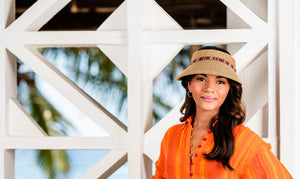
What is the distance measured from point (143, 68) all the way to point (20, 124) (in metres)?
0.66

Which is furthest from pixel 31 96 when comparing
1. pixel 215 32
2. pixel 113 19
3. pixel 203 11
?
pixel 215 32

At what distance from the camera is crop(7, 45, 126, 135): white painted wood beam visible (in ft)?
7.06

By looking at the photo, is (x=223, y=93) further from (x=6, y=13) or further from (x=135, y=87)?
(x=6, y=13)

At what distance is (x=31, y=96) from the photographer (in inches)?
156

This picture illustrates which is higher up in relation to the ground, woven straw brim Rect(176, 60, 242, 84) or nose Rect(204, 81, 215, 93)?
woven straw brim Rect(176, 60, 242, 84)

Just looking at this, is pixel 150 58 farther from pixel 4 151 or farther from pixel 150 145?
pixel 4 151

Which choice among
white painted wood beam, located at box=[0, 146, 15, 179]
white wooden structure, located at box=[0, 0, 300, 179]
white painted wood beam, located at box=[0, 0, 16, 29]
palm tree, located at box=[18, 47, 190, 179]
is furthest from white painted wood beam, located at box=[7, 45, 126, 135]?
palm tree, located at box=[18, 47, 190, 179]

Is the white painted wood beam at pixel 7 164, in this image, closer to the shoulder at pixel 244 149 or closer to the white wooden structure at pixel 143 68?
the white wooden structure at pixel 143 68

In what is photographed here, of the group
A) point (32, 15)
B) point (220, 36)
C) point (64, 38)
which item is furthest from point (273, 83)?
point (32, 15)

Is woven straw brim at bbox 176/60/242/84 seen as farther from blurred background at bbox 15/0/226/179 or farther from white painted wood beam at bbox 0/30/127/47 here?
blurred background at bbox 15/0/226/179

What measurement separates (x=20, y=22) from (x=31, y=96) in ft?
6.05

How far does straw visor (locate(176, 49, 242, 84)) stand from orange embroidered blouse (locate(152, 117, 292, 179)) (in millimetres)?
181

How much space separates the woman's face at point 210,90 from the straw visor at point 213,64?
36 mm

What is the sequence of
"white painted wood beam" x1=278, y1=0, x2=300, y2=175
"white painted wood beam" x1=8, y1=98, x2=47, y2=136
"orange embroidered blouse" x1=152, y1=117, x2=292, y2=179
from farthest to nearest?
1. "white painted wood beam" x1=8, y1=98, x2=47, y2=136
2. "white painted wood beam" x1=278, y1=0, x2=300, y2=175
3. "orange embroidered blouse" x1=152, y1=117, x2=292, y2=179
